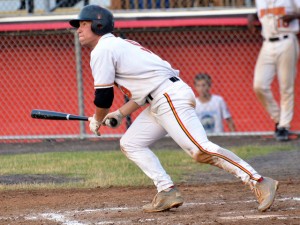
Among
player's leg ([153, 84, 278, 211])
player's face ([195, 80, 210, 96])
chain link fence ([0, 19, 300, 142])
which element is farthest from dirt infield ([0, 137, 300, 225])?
chain link fence ([0, 19, 300, 142])

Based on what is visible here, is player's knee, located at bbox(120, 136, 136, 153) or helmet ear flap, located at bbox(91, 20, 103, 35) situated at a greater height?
helmet ear flap, located at bbox(91, 20, 103, 35)

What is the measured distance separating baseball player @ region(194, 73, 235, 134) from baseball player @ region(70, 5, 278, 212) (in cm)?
550

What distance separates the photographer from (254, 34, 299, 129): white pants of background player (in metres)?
11.8

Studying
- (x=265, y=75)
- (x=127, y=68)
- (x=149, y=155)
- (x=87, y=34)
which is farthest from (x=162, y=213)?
(x=265, y=75)

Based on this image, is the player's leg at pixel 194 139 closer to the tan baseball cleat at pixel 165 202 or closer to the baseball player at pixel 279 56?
the tan baseball cleat at pixel 165 202

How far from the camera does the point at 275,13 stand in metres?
11.7

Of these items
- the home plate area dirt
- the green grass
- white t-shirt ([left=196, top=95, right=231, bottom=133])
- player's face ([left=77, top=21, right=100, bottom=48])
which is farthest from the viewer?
white t-shirt ([left=196, top=95, right=231, bottom=133])

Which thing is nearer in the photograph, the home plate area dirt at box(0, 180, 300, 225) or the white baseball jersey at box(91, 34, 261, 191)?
the home plate area dirt at box(0, 180, 300, 225)

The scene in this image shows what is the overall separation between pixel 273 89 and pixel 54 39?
10.8ft

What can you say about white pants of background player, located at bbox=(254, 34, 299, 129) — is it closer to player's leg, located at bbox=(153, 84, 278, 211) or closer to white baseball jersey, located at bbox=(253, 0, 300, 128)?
white baseball jersey, located at bbox=(253, 0, 300, 128)

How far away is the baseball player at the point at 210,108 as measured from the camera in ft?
41.4

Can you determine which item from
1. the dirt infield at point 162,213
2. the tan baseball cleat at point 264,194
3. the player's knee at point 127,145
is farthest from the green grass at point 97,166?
the tan baseball cleat at point 264,194

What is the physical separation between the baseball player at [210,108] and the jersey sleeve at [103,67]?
5867 millimetres

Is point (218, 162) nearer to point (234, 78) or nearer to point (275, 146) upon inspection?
point (275, 146)
